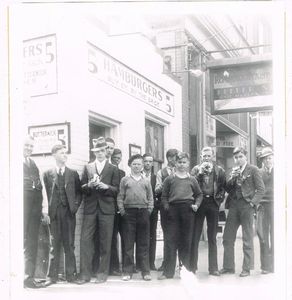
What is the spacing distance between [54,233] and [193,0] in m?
2.32

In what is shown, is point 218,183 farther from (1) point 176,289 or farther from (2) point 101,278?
(2) point 101,278

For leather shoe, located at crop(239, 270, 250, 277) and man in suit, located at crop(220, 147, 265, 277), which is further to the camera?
man in suit, located at crop(220, 147, 265, 277)

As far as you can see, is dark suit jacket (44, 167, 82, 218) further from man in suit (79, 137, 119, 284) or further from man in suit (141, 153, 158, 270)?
man in suit (141, 153, 158, 270)

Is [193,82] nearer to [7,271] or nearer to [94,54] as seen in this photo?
[94,54]

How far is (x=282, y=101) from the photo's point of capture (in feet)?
12.1

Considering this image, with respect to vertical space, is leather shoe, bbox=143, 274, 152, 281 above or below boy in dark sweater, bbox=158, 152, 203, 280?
below

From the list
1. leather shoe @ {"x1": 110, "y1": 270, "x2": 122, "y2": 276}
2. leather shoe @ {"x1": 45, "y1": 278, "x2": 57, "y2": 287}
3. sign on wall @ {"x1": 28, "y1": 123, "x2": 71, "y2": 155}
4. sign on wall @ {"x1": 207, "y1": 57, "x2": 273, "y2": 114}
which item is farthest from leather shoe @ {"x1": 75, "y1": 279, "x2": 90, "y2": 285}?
sign on wall @ {"x1": 207, "y1": 57, "x2": 273, "y2": 114}

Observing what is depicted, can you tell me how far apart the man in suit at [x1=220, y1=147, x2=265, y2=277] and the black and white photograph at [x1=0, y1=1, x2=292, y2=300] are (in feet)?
0.03

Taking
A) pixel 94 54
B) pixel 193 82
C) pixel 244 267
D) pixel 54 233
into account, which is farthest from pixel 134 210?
pixel 193 82

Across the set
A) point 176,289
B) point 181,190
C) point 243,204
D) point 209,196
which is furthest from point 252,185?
point 176,289

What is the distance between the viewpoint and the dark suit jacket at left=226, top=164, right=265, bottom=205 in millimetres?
5086

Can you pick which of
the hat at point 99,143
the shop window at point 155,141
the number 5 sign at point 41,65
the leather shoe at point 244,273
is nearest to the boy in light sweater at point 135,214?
the hat at point 99,143

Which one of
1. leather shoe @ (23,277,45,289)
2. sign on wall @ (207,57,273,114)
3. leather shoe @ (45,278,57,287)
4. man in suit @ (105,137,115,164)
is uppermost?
sign on wall @ (207,57,273,114)

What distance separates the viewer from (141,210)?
5.11 meters
